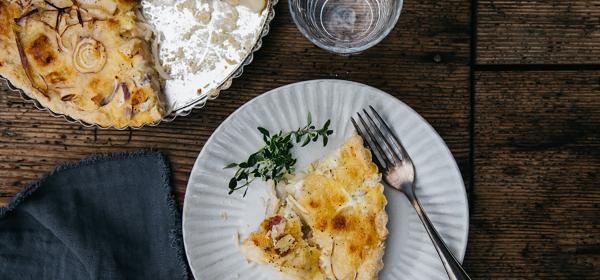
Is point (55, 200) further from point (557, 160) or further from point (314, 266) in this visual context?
point (557, 160)

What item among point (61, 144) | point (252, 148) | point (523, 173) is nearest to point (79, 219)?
point (61, 144)

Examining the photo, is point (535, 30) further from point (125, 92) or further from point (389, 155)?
point (125, 92)

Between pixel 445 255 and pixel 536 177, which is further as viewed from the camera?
pixel 536 177

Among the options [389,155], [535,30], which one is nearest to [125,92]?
[389,155]

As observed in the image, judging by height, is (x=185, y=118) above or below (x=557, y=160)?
above

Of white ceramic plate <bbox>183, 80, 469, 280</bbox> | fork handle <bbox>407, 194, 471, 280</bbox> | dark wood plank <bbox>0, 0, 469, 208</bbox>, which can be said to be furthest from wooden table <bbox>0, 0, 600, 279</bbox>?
fork handle <bbox>407, 194, 471, 280</bbox>

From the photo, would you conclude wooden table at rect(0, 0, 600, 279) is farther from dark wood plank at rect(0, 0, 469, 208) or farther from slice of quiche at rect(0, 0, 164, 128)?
slice of quiche at rect(0, 0, 164, 128)
